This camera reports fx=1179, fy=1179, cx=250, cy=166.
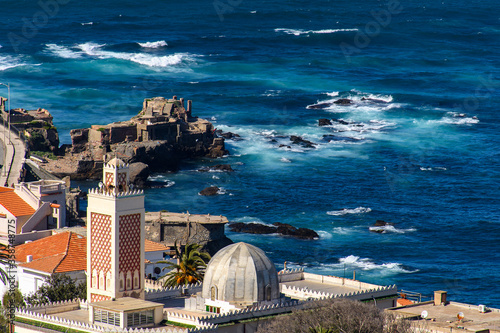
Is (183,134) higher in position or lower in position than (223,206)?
higher

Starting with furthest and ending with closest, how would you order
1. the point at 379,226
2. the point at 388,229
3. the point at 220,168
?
the point at 220,168, the point at 379,226, the point at 388,229

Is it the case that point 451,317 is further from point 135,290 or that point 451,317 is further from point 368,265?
point 368,265

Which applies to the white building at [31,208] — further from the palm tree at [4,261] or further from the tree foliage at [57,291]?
the tree foliage at [57,291]

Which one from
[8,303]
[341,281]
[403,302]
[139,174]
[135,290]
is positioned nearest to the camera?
[135,290]

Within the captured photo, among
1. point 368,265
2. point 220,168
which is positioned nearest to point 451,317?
point 368,265

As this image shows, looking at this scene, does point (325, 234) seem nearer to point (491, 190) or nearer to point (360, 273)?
point (360, 273)

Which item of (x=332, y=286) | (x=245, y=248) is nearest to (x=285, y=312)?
(x=245, y=248)

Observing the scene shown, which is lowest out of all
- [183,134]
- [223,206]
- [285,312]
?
[285,312]

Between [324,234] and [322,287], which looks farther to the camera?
[324,234]
